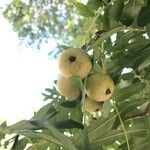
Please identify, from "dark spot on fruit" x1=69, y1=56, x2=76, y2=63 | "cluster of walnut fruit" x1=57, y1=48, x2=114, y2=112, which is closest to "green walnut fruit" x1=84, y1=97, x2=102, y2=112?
"cluster of walnut fruit" x1=57, y1=48, x2=114, y2=112

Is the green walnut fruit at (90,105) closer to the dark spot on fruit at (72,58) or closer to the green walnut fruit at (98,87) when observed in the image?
the green walnut fruit at (98,87)

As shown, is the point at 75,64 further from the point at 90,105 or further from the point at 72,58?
the point at 90,105

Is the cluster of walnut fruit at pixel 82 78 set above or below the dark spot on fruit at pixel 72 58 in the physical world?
below

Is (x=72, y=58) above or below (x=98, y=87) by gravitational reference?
above

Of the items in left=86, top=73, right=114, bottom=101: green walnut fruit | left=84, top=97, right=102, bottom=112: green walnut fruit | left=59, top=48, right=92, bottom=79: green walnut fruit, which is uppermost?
left=59, top=48, right=92, bottom=79: green walnut fruit

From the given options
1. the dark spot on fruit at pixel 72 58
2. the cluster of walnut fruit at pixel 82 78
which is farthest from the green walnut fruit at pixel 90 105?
the dark spot on fruit at pixel 72 58

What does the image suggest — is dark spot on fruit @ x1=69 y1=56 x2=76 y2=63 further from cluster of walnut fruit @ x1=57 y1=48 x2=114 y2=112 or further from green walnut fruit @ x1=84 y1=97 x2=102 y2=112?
green walnut fruit @ x1=84 y1=97 x2=102 y2=112

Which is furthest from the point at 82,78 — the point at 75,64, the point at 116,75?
the point at 116,75

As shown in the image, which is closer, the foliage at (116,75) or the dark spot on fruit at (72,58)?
the dark spot on fruit at (72,58)
